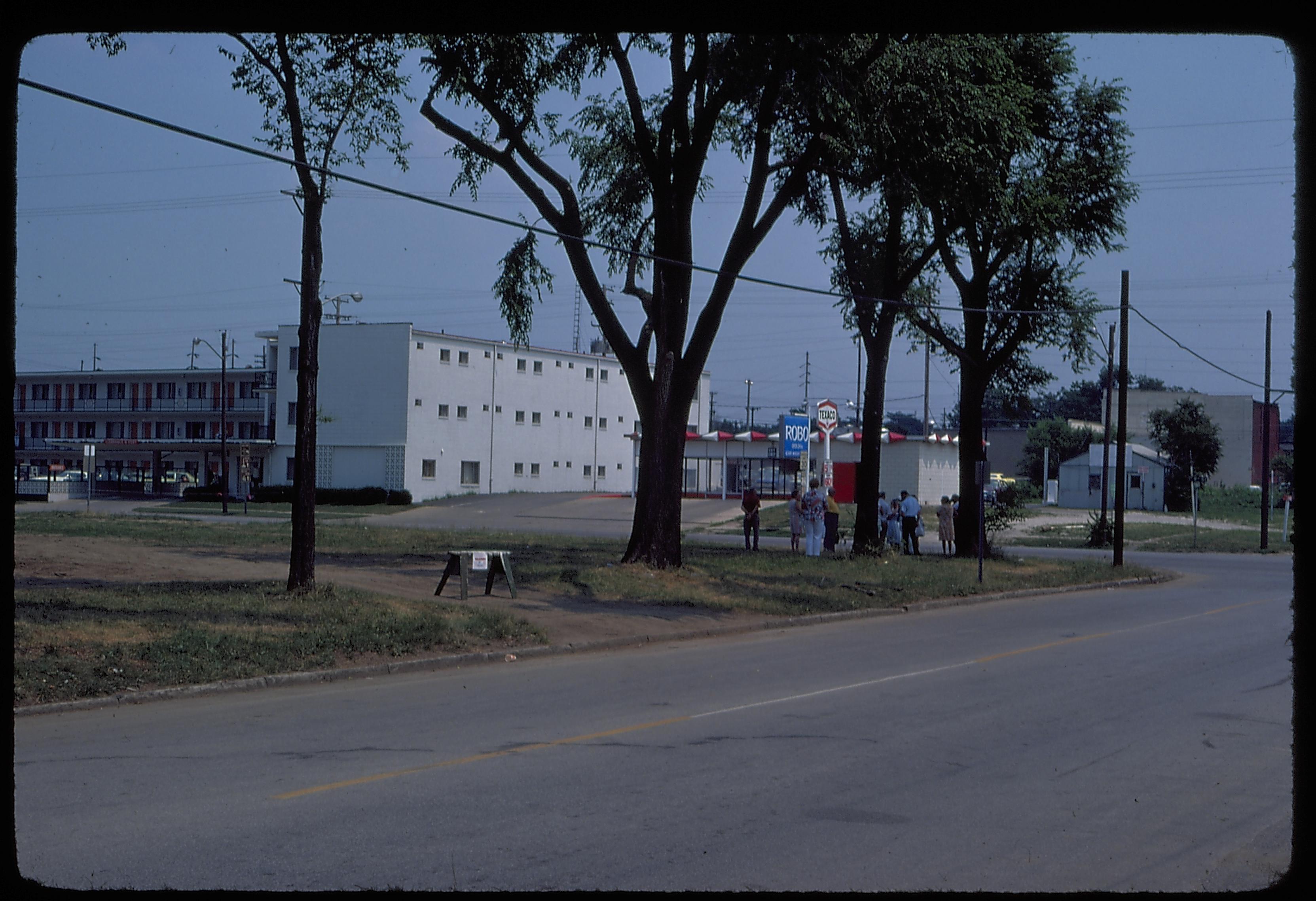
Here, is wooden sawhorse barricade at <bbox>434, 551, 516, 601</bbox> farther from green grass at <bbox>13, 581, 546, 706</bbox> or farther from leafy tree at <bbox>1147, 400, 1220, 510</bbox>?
leafy tree at <bbox>1147, 400, 1220, 510</bbox>

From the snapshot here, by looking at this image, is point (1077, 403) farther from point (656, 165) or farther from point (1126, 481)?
point (656, 165)

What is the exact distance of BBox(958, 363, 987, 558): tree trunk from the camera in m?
32.1

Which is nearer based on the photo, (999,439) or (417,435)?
(417,435)

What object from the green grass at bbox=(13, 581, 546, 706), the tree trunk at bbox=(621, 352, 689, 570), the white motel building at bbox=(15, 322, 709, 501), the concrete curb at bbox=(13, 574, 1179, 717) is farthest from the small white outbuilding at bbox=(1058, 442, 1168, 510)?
the green grass at bbox=(13, 581, 546, 706)

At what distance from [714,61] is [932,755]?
1538cm

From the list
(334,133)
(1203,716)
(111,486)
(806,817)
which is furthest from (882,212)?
(111,486)

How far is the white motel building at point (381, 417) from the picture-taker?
6831 cm

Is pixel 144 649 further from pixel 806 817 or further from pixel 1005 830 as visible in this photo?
pixel 1005 830

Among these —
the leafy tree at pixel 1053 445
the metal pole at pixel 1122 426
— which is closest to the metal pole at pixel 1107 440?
the metal pole at pixel 1122 426

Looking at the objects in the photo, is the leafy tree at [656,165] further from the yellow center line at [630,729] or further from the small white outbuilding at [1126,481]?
the small white outbuilding at [1126,481]

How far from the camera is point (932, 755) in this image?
9039 mm

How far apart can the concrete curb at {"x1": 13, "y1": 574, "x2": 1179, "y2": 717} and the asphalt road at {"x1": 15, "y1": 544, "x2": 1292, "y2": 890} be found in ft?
0.83

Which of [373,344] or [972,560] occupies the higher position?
[373,344]

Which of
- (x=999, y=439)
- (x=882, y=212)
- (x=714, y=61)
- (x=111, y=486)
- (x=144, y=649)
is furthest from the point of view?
(x=999, y=439)
